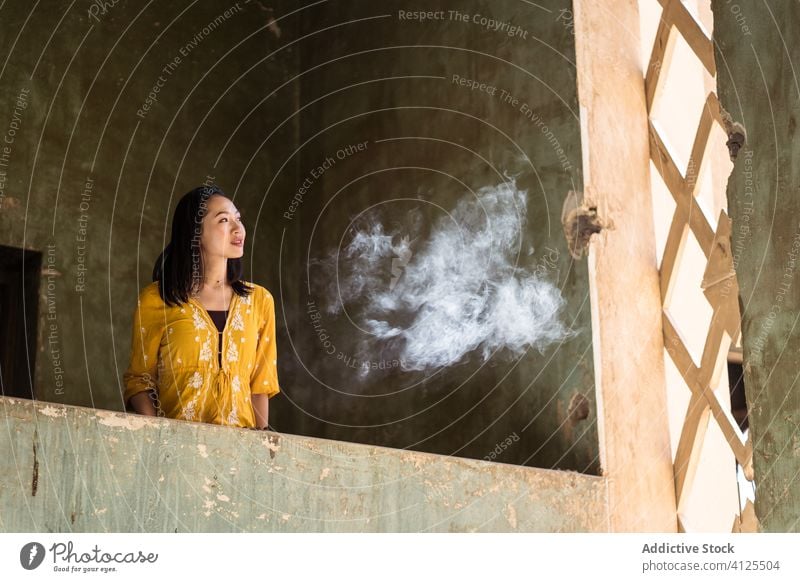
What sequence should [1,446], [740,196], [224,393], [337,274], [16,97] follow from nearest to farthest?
[1,446] → [224,393] → [740,196] → [16,97] → [337,274]

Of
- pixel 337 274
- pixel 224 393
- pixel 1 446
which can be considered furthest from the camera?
pixel 337 274

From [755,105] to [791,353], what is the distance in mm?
536

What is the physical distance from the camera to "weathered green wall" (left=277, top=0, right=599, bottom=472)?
2406mm

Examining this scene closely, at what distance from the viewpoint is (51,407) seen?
1493 millimetres

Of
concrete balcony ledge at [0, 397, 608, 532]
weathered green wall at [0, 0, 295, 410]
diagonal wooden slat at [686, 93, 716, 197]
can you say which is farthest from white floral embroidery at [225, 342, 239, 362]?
diagonal wooden slat at [686, 93, 716, 197]

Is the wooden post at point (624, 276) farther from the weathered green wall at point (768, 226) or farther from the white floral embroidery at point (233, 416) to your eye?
the white floral embroidery at point (233, 416)

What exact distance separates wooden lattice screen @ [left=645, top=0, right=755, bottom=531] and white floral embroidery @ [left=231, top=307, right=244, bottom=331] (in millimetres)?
1039

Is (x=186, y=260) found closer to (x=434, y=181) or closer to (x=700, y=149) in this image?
(x=434, y=181)

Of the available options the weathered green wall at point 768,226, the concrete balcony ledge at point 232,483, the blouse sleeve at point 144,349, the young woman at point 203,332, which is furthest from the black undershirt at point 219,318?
the weathered green wall at point 768,226
